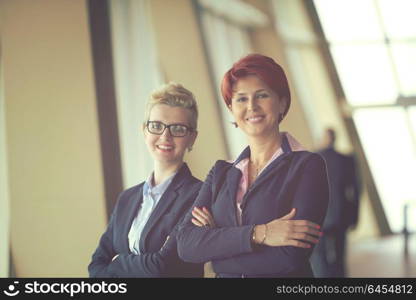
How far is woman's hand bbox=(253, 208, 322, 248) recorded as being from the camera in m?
1.96

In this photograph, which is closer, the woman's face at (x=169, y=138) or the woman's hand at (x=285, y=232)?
the woman's hand at (x=285, y=232)

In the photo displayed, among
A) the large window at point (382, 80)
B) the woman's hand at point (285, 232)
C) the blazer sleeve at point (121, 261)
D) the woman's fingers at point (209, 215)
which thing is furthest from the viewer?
the large window at point (382, 80)

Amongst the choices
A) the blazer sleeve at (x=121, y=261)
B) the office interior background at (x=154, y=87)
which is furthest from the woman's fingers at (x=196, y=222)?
the office interior background at (x=154, y=87)

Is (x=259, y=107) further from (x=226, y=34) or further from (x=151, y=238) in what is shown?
(x=151, y=238)

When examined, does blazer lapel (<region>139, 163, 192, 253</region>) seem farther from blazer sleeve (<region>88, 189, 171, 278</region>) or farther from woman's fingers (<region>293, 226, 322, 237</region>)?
woman's fingers (<region>293, 226, 322, 237</region>)

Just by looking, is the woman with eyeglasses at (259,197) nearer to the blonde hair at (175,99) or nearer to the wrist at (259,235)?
the wrist at (259,235)

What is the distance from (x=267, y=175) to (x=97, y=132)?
0.82m

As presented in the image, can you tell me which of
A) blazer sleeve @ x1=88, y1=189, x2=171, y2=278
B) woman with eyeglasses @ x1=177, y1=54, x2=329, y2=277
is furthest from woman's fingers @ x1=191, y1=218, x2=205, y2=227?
blazer sleeve @ x1=88, y1=189, x2=171, y2=278

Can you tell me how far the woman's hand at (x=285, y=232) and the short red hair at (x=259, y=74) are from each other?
0.42 m

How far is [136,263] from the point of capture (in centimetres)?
221

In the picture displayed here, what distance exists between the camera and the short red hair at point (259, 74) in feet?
6.97

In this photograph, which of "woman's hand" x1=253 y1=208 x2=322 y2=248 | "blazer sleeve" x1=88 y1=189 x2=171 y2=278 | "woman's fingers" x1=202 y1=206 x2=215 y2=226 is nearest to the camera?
"woman's hand" x1=253 y1=208 x2=322 y2=248

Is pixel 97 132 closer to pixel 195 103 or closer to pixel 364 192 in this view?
pixel 195 103

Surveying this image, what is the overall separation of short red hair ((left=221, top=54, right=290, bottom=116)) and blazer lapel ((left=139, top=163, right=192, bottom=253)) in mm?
343
